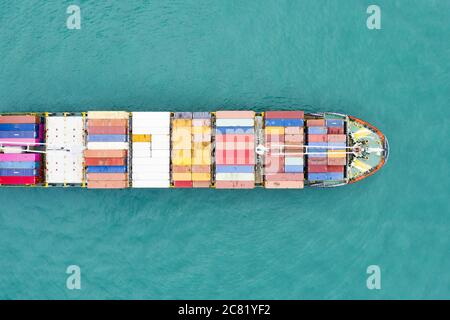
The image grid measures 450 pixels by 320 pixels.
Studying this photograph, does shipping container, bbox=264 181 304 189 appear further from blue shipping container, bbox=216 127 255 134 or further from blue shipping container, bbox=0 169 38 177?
blue shipping container, bbox=0 169 38 177

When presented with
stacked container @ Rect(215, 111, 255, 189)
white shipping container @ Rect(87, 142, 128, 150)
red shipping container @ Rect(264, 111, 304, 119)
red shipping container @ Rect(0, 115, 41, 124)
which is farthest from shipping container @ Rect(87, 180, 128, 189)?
red shipping container @ Rect(264, 111, 304, 119)

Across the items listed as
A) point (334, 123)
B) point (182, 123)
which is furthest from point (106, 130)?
point (334, 123)

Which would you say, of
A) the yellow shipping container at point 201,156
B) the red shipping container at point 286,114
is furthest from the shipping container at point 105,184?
the red shipping container at point 286,114

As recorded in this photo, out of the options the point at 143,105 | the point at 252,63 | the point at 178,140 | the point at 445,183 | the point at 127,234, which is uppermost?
the point at 252,63
